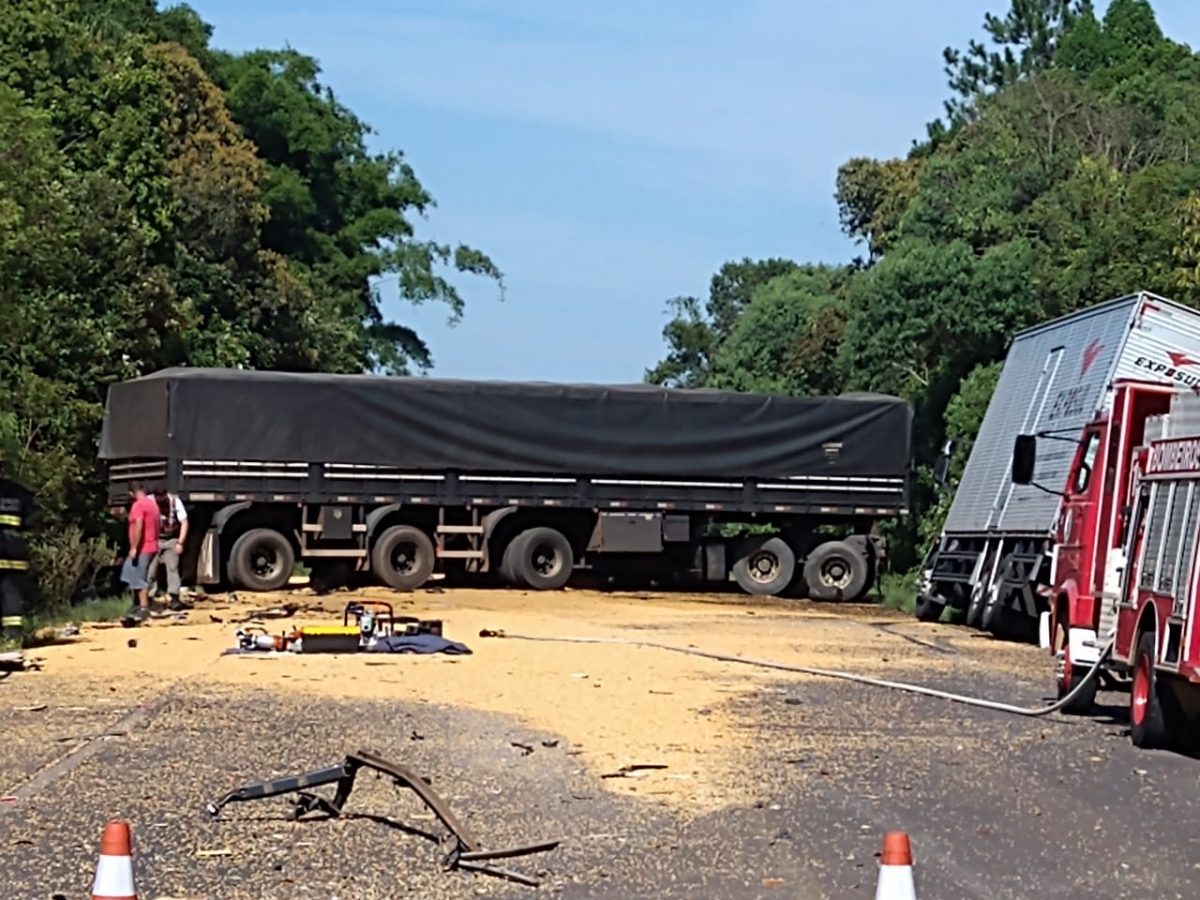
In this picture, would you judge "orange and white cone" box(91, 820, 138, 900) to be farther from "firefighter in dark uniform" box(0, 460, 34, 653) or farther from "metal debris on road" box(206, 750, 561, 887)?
"firefighter in dark uniform" box(0, 460, 34, 653)

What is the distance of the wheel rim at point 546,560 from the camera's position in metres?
33.0

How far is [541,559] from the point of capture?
33.0m

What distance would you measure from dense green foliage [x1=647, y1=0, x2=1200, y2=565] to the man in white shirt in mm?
12844

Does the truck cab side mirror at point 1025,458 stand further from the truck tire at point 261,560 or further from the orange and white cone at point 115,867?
the truck tire at point 261,560

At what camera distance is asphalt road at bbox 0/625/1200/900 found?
9.30m

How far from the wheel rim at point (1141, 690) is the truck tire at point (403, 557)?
61.0 ft

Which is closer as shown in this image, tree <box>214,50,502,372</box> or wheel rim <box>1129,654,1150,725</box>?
wheel rim <box>1129,654,1150,725</box>

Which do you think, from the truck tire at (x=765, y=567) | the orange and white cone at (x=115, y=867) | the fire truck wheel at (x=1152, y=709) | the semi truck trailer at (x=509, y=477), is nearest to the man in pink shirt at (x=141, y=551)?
the semi truck trailer at (x=509, y=477)

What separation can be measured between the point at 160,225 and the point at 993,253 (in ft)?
55.1

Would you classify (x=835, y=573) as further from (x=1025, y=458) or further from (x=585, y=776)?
(x=585, y=776)

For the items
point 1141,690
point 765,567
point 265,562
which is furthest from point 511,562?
point 1141,690

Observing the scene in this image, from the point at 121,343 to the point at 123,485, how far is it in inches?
180

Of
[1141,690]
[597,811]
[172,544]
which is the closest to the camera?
[597,811]

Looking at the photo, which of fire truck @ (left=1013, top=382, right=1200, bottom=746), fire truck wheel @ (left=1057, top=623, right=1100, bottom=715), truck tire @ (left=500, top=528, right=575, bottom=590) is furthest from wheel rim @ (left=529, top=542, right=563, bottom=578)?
fire truck wheel @ (left=1057, top=623, right=1100, bottom=715)
